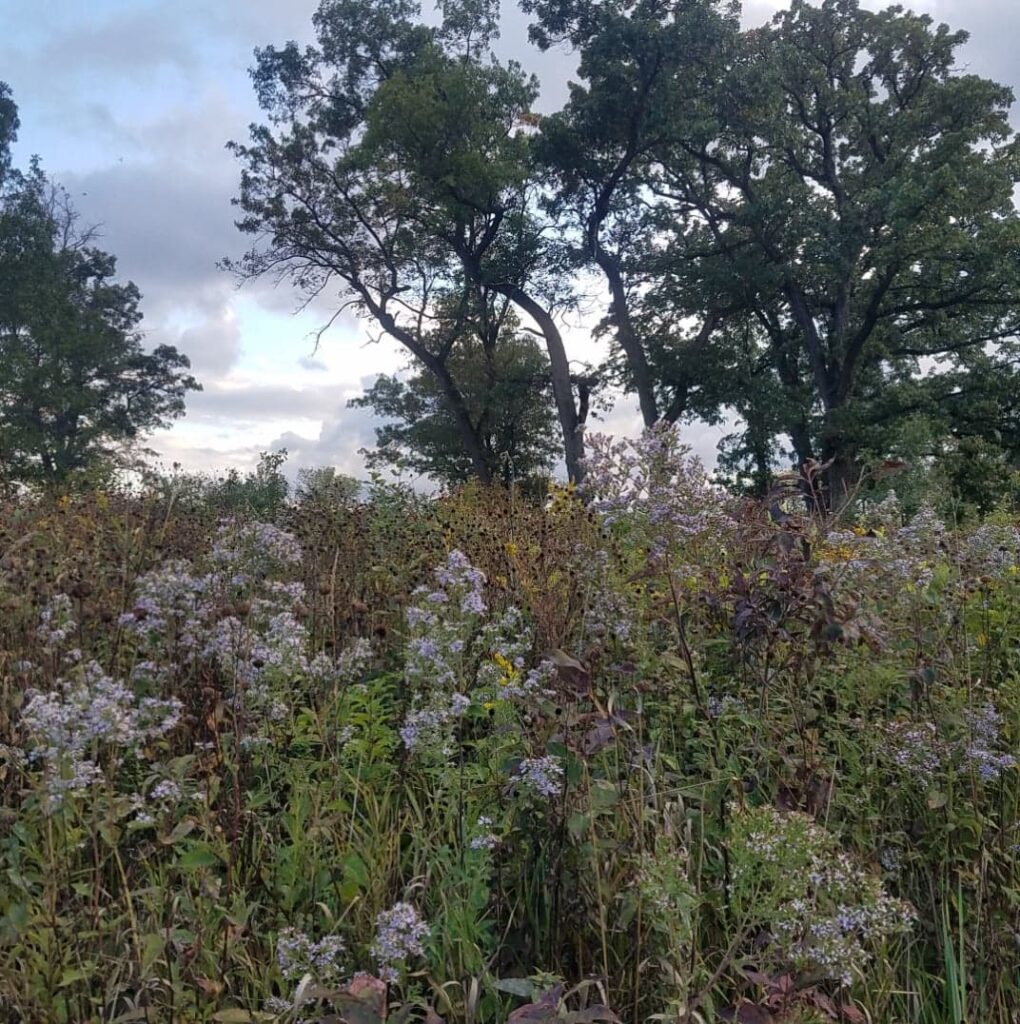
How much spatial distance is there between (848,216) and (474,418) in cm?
1169

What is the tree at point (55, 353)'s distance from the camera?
28281 mm

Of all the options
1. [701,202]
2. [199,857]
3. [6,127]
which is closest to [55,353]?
[6,127]

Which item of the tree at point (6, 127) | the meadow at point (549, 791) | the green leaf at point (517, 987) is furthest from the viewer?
the tree at point (6, 127)

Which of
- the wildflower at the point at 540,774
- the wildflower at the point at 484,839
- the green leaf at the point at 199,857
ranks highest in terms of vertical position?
the wildflower at the point at 540,774

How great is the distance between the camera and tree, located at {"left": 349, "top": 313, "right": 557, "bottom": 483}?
2520 centimetres

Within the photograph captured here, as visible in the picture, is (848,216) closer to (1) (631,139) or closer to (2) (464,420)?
(1) (631,139)

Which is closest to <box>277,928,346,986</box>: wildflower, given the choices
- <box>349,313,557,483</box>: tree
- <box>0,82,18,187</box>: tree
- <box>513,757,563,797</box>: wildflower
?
<box>513,757,563,797</box>: wildflower

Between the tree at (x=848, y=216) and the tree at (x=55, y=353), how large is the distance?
2016cm

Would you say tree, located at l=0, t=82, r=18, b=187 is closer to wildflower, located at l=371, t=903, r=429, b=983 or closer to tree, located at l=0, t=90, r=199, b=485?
tree, located at l=0, t=90, r=199, b=485

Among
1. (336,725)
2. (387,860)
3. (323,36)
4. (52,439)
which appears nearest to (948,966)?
(387,860)

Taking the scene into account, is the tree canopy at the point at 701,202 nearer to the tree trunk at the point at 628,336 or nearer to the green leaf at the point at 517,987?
the tree trunk at the point at 628,336

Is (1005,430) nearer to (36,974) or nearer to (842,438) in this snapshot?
(842,438)

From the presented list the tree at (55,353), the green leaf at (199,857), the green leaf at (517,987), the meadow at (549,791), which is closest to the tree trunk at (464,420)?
the tree at (55,353)

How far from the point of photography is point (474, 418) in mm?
25922
